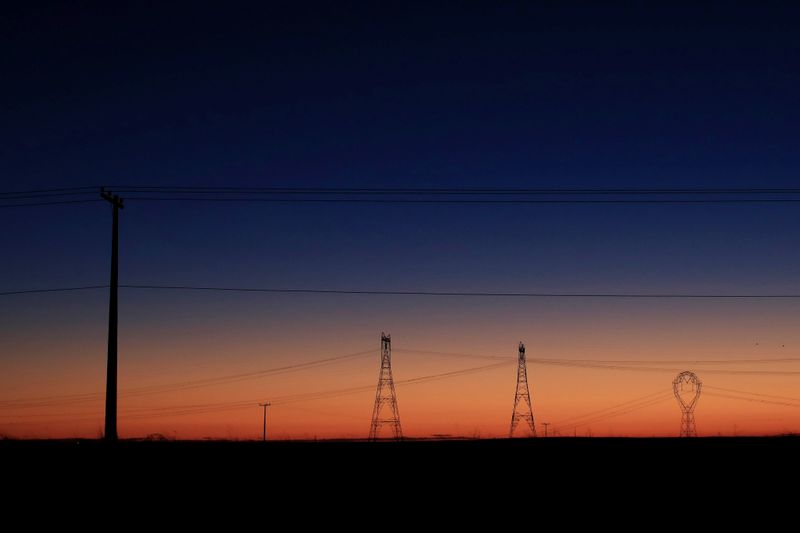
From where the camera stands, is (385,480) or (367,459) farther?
(367,459)

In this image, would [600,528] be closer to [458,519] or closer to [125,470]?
[458,519]

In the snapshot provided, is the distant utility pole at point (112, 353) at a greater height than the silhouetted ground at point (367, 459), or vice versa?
the distant utility pole at point (112, 353)

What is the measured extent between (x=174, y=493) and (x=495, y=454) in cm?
2190

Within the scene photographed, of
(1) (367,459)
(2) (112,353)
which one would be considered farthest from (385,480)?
(2) (112,353)

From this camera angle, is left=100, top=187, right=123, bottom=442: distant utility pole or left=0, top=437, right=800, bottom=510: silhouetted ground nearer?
left=0, top=437, right=800, bottom=510: silhouetted ground

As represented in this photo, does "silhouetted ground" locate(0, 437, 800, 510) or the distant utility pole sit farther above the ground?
the distant utility pole

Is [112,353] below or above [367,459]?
above

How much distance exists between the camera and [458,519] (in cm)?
2612

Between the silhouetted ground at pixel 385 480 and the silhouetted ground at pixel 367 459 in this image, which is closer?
the silhouetted ground at pixel 385 480

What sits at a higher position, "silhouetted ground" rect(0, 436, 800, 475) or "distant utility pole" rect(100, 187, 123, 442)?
"distant utility pole" rect(100, 187, 123, 442)

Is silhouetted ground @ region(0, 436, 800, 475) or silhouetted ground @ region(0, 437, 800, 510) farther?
silhouetted ground @ region(0, 436, 800, 475)

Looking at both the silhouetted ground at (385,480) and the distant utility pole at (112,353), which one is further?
the distant utility pole at (112,353)

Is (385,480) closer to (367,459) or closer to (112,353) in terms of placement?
(367,459)

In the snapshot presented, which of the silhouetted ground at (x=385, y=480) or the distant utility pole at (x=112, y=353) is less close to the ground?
the distant utility pole at (x=112, y=353)
